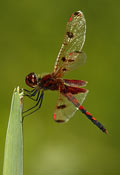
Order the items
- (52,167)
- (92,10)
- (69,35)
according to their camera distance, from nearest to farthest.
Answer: (69,35), (52,167), (92,10)

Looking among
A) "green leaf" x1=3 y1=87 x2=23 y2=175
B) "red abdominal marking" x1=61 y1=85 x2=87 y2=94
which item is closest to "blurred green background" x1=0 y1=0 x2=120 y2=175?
"red abdominal marking" x1=61 y1=85 x2=87 y2=94

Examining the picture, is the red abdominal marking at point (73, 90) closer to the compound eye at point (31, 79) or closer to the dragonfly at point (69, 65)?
the dragonfly at point (69, 65)

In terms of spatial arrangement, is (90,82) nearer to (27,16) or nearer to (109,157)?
(109,157)

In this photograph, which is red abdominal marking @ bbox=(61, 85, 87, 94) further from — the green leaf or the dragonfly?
the green leaf

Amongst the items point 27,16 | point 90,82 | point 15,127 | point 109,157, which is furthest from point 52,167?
point 27,16

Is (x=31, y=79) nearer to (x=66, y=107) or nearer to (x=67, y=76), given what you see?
(x=66, y=107)

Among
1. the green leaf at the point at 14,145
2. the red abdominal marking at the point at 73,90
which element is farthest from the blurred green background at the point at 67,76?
the green leaf at the point at 14,145

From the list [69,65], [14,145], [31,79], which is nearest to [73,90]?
[69,65]
